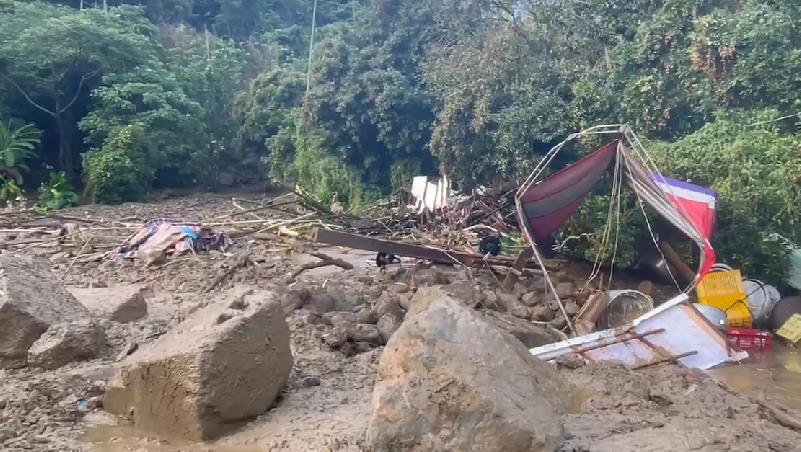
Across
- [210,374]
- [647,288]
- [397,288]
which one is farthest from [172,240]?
[210,374]

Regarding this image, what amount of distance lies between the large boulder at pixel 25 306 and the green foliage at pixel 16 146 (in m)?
18.0

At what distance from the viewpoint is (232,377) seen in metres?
5.17

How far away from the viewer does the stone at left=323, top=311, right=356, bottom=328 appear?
8008 mm

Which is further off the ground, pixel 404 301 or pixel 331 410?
pixel 331 410

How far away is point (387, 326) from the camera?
7824mm

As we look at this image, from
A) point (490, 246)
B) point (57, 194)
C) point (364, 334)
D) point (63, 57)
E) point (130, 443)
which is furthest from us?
point (63, 57)

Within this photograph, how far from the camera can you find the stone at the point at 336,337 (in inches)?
288

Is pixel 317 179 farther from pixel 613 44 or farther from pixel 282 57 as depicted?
pixel 282 57

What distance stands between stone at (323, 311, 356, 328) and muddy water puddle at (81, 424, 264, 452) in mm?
2821

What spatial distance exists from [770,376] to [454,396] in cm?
523

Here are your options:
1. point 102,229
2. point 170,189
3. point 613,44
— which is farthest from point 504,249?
point 170,189

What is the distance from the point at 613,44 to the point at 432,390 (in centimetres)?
1324

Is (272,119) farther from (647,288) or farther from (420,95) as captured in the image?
(647,288)

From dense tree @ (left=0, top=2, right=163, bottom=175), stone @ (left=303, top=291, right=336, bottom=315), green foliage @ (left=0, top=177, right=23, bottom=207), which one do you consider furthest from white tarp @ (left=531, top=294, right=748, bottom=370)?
dense tree @ (left=0, top=2, right=163, bottom=175)
